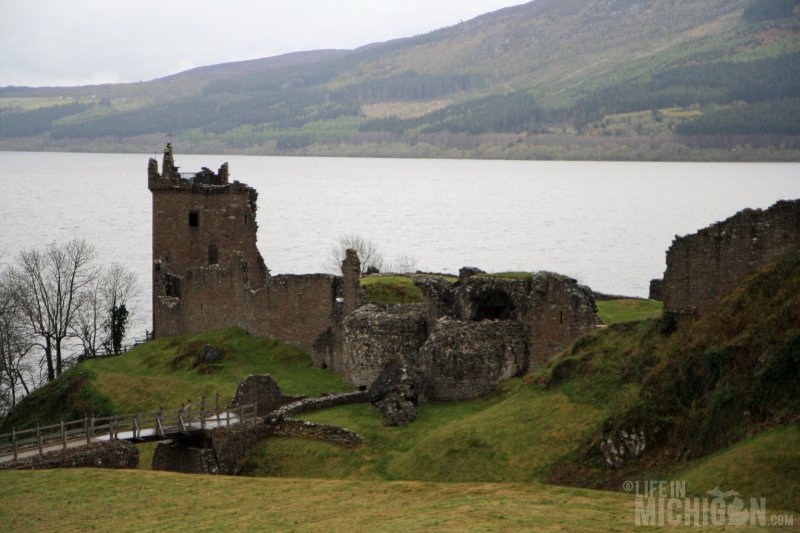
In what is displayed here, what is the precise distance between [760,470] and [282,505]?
11673 mm

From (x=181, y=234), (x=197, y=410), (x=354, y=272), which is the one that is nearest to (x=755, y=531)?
(x=197, y=410)

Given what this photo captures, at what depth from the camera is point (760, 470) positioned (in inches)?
1021

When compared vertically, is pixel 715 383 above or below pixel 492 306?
below

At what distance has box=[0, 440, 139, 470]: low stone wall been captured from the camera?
127 feet

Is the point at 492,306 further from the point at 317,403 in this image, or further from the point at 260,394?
the point at 260,394

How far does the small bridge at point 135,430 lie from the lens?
4000 cm

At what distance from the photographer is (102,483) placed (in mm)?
35125

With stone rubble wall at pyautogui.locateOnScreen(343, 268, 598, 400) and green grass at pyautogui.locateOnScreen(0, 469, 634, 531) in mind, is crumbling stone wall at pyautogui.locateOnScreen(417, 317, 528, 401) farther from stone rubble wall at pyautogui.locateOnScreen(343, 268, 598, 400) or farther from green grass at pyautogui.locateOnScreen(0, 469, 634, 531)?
green grass at pyautogui.locateOnScreen(0, 469, 634, 531)

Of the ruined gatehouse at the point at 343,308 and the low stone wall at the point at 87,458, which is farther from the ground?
the ruined gatehouse at the point at 343,308

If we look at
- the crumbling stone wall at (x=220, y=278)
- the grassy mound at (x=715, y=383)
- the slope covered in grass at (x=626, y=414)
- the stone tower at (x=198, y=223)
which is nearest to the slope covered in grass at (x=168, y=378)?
the crumbling stone wall at (x=220, y=278)

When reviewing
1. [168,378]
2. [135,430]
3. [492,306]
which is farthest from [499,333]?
[168,378]

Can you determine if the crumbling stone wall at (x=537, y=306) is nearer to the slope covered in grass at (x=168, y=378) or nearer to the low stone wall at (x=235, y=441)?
the slope covered in grass at (x=168, y=378)

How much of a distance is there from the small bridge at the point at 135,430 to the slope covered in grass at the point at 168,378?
16.9ft

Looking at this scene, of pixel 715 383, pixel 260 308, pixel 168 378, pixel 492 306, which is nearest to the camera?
pixel 715 383
